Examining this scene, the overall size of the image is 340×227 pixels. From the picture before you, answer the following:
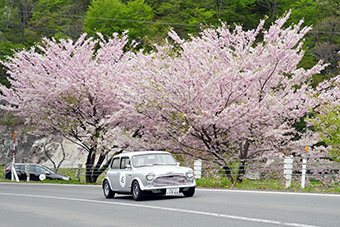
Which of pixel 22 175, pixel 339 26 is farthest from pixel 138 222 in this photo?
pixel 339 26

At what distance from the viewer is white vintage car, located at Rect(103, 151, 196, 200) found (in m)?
13.2

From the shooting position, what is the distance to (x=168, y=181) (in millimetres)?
13289

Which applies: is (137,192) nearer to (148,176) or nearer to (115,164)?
(148,176)

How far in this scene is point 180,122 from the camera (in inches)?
846

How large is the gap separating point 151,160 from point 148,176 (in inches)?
50.1

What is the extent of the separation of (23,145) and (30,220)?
4674 cm

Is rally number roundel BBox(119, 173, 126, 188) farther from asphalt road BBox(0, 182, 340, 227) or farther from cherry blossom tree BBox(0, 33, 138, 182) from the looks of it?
cherry blossom tree BBox(0, 33, 138, 182)

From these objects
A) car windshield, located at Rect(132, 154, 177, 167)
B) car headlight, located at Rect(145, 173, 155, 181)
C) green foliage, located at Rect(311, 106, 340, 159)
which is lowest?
car headlight, located at Rect(145, 173, 155, 181)

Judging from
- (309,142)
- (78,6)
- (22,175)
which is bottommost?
(22,175)

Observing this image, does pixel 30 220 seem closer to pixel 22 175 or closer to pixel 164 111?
pixel 164 111

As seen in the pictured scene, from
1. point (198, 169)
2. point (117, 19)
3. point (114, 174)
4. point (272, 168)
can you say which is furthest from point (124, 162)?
point (117, 19)

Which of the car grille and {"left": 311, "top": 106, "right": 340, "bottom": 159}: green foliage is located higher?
{"left": 311, "top": 106, "right": 340, "bottom": 159}: green foliage

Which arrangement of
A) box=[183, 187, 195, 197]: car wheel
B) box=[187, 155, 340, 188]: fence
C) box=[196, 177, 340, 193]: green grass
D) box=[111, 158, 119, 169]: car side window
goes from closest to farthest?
box=[183, 187, 195, 197]: car wheel
box=[111, 158, 119, 169]: car side window
box=[196, 177, 340, 193]: green grass
box=[187, 155, 340, 188]: fence

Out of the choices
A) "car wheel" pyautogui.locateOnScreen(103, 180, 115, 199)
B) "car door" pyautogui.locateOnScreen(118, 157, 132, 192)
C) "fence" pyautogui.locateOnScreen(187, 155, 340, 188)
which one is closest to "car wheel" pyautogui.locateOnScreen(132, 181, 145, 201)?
"car door" pyautogui.locateOnScreen(118, 157, 132, 192)
